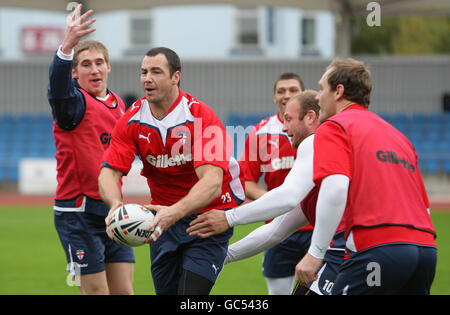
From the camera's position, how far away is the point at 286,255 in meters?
6.40

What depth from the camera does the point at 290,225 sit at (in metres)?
4.47

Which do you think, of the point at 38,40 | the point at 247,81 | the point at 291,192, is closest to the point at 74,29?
the point at 291,192

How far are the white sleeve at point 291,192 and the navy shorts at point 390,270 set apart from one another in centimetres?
49

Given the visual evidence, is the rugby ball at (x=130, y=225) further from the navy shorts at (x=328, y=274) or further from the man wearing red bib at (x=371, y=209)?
the navy shorts at (x=328, y=274)

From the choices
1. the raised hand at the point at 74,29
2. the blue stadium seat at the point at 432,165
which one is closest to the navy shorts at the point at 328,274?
the raised hand at the point at 74,29

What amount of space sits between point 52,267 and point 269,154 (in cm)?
547

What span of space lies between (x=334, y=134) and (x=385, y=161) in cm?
31

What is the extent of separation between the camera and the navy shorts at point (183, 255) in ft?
15.0

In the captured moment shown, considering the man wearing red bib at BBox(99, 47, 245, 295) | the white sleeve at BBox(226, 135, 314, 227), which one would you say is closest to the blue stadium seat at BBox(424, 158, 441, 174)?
the man wearing red bib at BBox(99, 47, 245, 295)

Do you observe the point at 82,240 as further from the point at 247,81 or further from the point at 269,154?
the point at 247,81

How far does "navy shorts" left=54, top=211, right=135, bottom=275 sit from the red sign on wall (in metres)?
28.6

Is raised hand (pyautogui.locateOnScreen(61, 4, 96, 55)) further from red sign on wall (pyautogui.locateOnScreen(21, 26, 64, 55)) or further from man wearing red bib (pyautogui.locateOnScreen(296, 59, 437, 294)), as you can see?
red sign on wall (pyautogui.locateOnScreen(21, 26, 64, 55))
